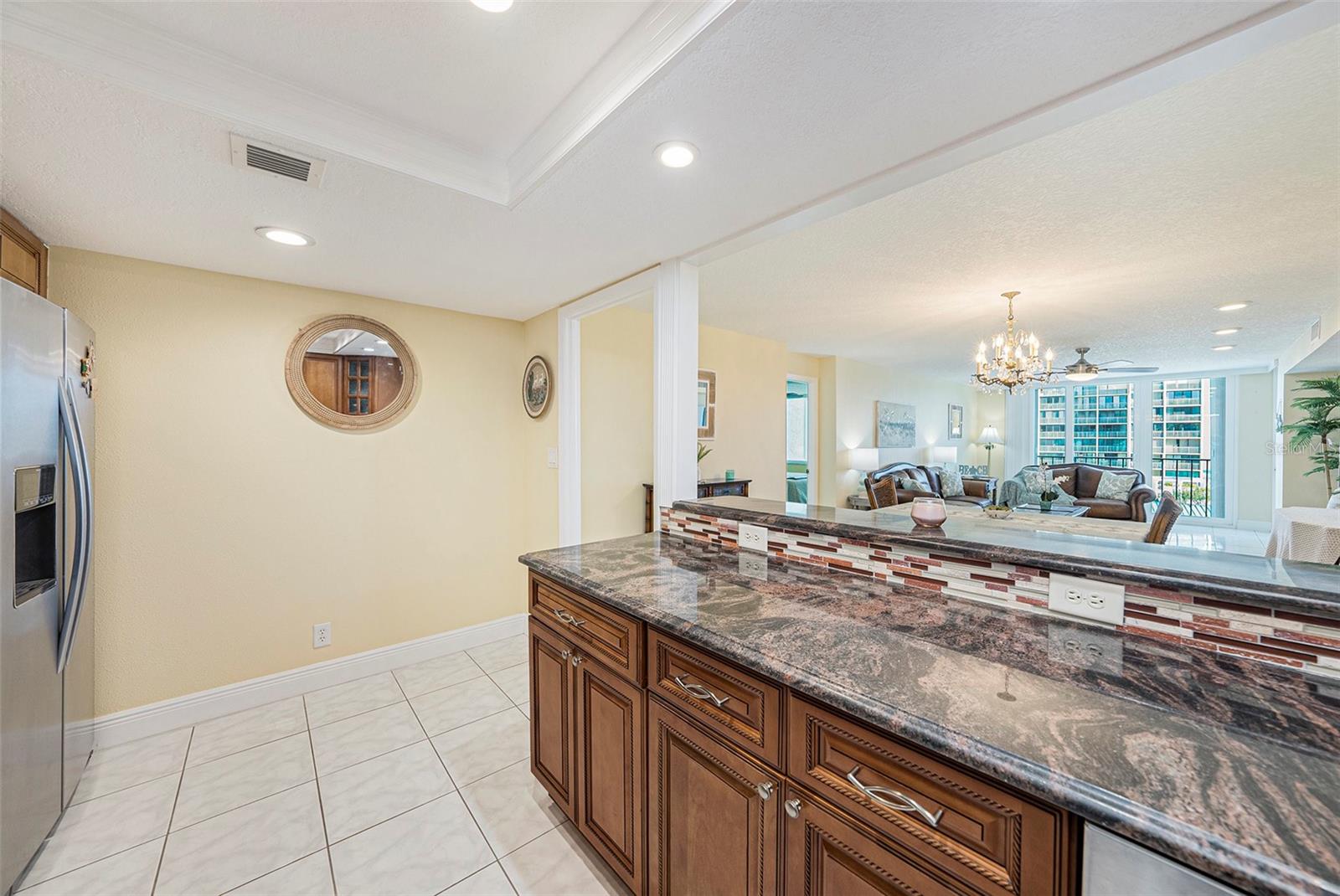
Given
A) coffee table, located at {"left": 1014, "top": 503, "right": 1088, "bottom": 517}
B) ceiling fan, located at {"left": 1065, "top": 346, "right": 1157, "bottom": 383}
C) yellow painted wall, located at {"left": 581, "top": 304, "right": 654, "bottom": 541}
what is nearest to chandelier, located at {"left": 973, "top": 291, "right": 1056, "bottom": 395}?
ceiling fan, located at {"left": 1065, "top": 346, "right": 1157, "bottom": 383}

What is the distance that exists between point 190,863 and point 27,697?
0.72 m

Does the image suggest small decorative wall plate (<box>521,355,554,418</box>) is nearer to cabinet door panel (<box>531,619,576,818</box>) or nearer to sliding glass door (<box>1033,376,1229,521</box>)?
cabinet door panel (<box>531,619,576,818</box>)

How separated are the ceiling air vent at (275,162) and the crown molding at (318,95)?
0.09 meters

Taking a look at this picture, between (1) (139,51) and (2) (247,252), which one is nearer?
(1) (139,51)

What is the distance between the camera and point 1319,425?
539 centimetres

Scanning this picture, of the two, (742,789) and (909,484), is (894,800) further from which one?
(909,484)

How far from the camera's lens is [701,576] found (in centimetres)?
161

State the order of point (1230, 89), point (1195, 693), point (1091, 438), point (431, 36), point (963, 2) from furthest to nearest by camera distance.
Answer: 1. point (1091, 438)
2. point (1230, 89)
3. point (431, 36)
4. point (963, 2)
5. point (1195, 693)

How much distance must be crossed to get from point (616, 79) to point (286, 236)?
161cm

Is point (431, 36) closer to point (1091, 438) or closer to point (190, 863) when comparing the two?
point (190, 863)

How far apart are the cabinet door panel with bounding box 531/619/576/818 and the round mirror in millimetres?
1846

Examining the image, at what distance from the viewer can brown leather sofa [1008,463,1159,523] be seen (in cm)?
620

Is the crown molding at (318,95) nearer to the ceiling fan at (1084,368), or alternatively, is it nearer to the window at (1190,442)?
the ceiling fan at (1084,368)

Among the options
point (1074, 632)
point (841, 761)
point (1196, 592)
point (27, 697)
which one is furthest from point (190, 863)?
point (1196, 592)
